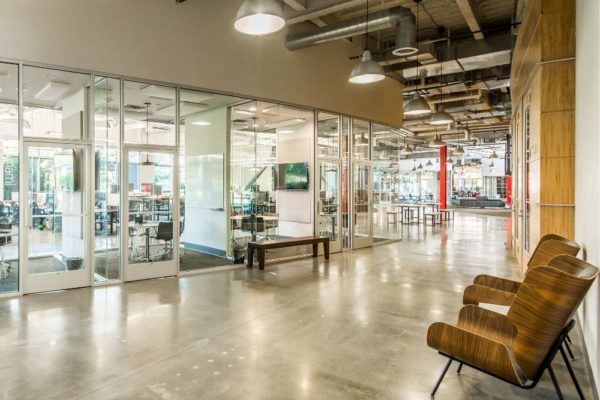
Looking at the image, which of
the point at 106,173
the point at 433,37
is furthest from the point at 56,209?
the point at 433,37

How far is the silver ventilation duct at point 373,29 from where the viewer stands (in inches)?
241

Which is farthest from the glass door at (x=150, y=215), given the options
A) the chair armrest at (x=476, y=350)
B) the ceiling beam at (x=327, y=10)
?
the chair armrest at (x=476, y=350)

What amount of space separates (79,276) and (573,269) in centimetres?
606

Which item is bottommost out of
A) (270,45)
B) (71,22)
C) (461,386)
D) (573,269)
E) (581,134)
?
(461,386)

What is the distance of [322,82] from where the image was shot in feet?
28.1

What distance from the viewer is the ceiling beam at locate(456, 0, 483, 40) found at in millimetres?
6415

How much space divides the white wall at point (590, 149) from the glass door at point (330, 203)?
5.57 meters

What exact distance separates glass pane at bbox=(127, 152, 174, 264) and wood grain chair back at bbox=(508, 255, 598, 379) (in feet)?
18.1

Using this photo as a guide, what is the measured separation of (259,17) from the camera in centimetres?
414

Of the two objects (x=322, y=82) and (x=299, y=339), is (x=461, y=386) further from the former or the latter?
(x=322, y=82)

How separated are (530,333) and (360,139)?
7990 millimetres

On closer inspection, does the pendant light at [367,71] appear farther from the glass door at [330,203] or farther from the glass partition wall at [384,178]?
the glass partition wall at [384,178]

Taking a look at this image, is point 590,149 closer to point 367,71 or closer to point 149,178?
point 367,71

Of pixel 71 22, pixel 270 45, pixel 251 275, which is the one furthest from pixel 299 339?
pixel 270 45
